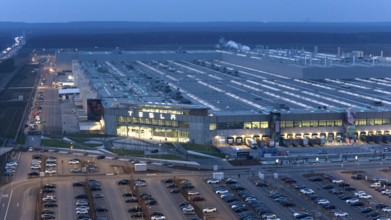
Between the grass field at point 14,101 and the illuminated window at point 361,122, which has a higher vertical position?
the illuminated window at point 361,122

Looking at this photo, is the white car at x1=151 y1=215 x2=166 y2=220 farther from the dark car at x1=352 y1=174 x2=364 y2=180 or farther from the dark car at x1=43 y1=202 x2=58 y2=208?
the dark car at x1=352 y1=174 x2=364 y2=180

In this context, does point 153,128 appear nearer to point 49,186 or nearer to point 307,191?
point 49,186

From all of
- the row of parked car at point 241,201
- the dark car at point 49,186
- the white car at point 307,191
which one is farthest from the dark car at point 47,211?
the white car at point 307,191

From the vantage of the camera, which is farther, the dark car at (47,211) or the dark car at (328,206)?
the dark car at (328,206)

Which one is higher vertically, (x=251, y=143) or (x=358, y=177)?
(x=251, y=143)

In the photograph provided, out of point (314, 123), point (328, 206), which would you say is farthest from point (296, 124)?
point (328, 206)

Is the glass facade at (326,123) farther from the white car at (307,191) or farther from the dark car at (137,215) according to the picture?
the dark car at (137,215)

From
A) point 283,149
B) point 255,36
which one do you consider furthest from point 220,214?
point 255,36

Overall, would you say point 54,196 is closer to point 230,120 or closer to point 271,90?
point 230,120

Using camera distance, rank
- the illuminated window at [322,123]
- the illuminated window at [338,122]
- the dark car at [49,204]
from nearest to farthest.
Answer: the dark car at [49,204] → the illuminated window at [322,123] → the illuminated window at [338,122]

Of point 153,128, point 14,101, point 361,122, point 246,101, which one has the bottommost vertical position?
point 14,101
